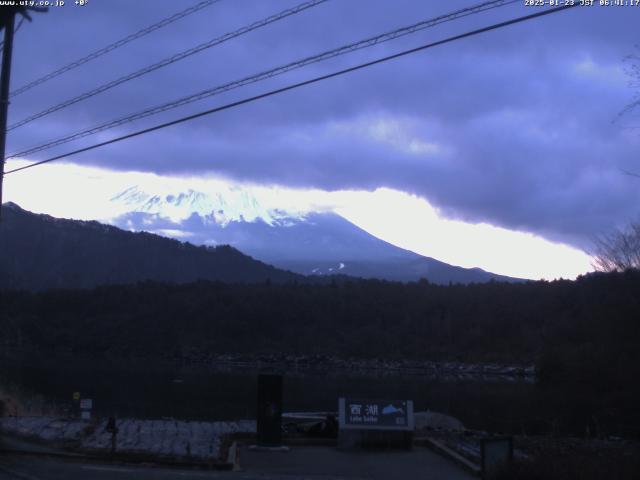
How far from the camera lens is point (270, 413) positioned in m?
18.6

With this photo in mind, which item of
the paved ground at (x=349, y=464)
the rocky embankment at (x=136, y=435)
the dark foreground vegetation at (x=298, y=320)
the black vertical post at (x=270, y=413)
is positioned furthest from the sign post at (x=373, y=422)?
the dark foreground vegetation at (x=298, y=320)

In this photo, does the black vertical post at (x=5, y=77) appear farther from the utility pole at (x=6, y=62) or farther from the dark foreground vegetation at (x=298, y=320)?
the dark foreground vegetation at (x=298, y=320)

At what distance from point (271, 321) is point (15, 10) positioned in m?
94.1

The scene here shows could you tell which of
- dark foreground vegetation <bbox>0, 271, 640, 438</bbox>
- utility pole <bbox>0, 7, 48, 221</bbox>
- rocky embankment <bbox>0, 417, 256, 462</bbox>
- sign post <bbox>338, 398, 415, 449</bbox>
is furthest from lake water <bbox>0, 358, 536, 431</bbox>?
dark foreground vegetation <bbox>0, 271, 640, 438</bbox>

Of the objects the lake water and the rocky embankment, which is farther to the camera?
the lake water

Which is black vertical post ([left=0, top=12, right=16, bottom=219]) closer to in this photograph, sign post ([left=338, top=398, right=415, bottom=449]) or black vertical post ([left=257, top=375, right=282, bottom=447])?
black vertical post ([left=257, top=375, right=282, bottom=447])

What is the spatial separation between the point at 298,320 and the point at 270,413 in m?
95.7

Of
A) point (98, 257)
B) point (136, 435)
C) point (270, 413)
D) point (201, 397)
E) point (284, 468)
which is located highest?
point (98, 257)

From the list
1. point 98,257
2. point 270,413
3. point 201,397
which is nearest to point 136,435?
point 270,413

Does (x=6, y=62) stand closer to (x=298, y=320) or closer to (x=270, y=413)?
(x=270, y=413)

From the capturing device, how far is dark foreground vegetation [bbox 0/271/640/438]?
97250 mm

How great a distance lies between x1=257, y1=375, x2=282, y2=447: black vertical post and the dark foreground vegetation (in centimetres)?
5680

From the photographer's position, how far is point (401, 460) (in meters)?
18.4

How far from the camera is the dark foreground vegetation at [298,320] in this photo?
3829 inches
